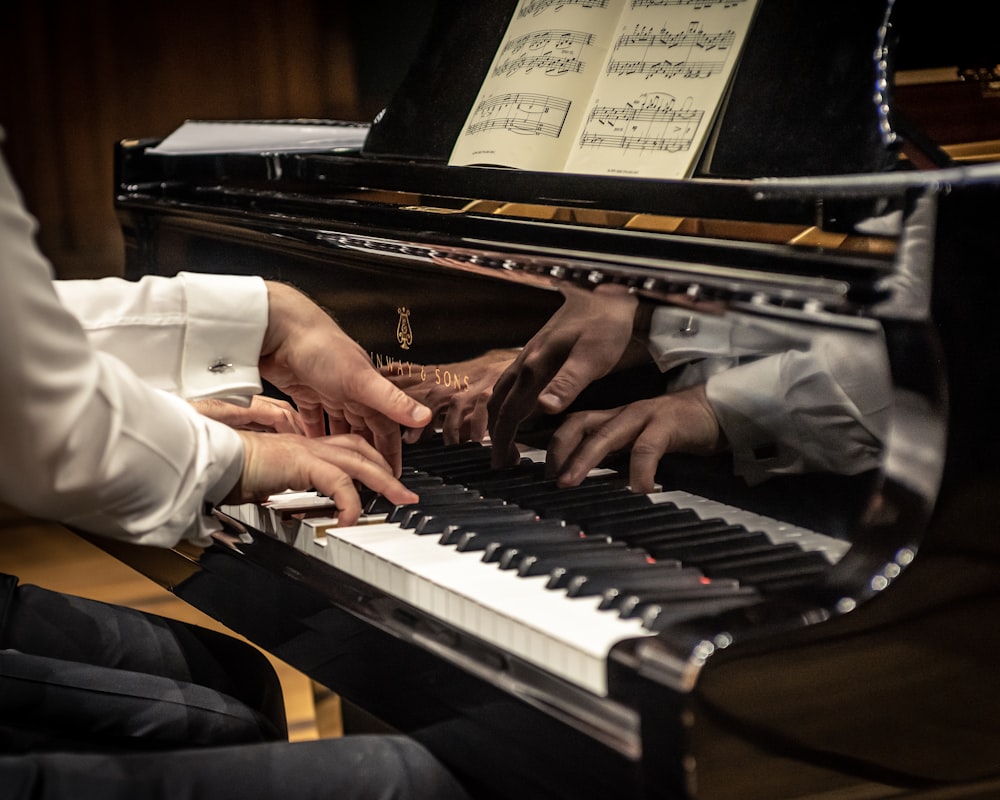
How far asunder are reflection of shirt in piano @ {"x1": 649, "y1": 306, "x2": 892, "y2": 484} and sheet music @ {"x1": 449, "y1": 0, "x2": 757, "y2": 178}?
39 cm

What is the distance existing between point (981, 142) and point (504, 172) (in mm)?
665


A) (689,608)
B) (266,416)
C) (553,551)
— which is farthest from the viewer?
(266,416)

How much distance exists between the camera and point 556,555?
1234 millimetres

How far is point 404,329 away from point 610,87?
0.45 meters

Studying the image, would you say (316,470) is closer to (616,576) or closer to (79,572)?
(616,576)

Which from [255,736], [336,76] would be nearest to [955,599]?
[255,736]

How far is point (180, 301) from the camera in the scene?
66.1 inches

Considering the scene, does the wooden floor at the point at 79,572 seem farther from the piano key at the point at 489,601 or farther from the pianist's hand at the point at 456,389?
the piano key at the point at 489,601

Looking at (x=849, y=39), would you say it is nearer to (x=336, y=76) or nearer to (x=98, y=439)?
(x=98, y=439)

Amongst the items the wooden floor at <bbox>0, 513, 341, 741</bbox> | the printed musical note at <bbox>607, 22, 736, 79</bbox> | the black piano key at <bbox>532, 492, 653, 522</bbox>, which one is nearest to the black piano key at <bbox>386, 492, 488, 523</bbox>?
the black piano key at <bbox>532, 492, 653, 522</bbox>

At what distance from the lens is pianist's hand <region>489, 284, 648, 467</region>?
1.25 m

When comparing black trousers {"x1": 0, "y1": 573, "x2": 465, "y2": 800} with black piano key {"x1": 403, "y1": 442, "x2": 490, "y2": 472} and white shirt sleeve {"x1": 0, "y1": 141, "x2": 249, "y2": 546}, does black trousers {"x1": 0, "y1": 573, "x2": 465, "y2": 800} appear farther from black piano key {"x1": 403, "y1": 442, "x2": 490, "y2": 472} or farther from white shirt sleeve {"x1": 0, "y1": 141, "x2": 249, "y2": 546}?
black piano key {"x1": 403, "y1": 442, "x2": 490, "y2": 472}

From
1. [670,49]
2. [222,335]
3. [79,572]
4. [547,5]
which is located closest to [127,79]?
[79,572]

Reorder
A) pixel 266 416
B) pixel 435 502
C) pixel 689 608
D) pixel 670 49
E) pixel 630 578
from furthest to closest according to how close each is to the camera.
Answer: pixel 266 416
pixel 670 49
pixel 435 502
pixel 630 578
pixel 689 608
